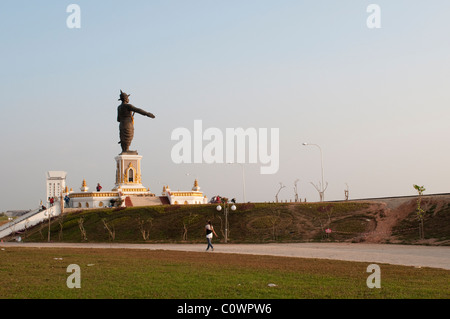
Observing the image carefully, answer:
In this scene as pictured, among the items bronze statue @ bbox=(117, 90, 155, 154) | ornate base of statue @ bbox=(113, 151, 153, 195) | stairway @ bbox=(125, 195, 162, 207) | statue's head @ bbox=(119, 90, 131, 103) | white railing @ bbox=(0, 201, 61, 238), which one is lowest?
white railing @ bbox=(0, 201, 61, 238)

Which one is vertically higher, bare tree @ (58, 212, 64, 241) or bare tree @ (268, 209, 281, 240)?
bare tree @ (268, 209, 281, 240)

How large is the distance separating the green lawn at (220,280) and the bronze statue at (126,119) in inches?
1941

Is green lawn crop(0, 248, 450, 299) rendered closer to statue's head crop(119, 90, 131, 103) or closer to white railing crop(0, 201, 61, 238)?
white railing crop(0, 201, 61, 238)

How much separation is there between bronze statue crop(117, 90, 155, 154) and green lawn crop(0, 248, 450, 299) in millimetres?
49299

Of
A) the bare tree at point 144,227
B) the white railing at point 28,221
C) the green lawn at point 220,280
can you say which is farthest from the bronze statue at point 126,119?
the green lawn at point 220,280

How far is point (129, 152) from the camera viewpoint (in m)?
70.5

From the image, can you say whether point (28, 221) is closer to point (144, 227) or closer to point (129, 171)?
point (129, 171)

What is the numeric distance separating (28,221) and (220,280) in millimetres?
47631

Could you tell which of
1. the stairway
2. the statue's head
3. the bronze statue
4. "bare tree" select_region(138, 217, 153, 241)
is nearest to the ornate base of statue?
the bronze statue

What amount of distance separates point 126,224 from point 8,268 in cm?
3045

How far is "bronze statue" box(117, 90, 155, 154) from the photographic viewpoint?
231 feet

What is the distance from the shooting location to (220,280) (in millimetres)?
15594

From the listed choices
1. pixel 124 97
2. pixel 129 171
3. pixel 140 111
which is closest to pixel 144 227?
pixel 129 171
